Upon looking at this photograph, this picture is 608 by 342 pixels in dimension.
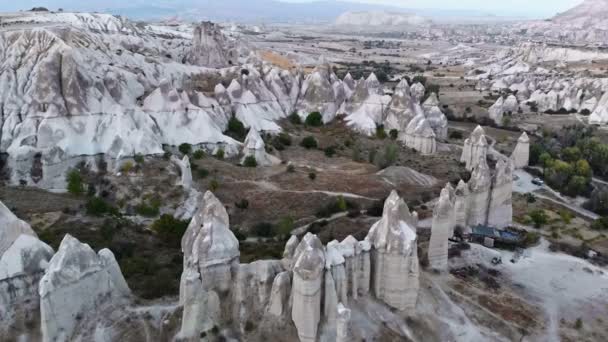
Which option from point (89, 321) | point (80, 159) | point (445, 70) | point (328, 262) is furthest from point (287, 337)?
point (445, 70)

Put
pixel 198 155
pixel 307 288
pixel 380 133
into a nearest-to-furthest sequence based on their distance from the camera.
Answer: pixel 307 288, pixel 198 155, pixel 380 133

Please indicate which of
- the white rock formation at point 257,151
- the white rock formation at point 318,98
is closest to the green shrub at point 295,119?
the white rock formation at point 318,98

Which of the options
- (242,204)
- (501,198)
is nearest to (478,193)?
(501,198)

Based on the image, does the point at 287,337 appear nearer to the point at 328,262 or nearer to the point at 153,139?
the point at 328,262

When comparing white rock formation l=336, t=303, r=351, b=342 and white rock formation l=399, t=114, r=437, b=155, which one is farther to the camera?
white rock formation l=399, t=114, r=437, b=155

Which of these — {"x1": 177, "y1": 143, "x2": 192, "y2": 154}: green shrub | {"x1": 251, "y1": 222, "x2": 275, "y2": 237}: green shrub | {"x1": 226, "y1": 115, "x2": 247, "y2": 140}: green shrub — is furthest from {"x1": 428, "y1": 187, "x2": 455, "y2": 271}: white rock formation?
{"x1": 226, "y1": 115, "x2": 247, "y2": 140}: green shrub

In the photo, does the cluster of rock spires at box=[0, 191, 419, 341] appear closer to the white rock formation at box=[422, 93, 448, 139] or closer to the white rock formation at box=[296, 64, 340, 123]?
the white rock formation at box=[422, 93, 448, 139]

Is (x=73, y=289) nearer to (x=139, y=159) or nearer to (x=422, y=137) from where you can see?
(x=139, y=159)
